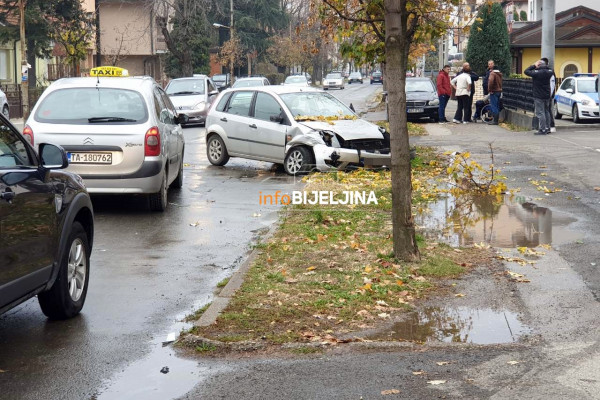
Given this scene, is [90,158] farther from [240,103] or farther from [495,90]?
[495,90]

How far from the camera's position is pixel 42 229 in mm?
6641

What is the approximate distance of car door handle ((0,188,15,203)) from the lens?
19.5 ft

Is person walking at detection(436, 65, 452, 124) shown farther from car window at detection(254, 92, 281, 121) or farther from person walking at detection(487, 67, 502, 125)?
car window at detection(254, 92, 281, 121)

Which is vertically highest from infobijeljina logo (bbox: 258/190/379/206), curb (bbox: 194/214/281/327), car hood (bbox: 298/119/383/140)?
car hood (bbox: 298/119/383/140)

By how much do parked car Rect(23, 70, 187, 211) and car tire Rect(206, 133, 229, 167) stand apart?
5.55 meters

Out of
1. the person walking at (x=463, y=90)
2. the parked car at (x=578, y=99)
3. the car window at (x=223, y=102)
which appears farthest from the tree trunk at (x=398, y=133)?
the person walking at (x=463, y=90)

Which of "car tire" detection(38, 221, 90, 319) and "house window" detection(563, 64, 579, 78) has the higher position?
"house window" detection(563, 64, 579, 78)

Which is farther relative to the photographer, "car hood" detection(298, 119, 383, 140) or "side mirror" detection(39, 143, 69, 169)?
"car hood" detection(298, 119, 383, 140)

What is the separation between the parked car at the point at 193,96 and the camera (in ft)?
108

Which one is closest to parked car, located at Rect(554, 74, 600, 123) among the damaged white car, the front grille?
the damaged white car

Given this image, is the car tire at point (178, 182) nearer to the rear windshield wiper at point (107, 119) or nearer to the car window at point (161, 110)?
the car window at point (161, 110)

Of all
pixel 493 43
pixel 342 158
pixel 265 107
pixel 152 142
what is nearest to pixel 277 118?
pixel 265 107

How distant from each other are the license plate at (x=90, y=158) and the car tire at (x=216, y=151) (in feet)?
21.5

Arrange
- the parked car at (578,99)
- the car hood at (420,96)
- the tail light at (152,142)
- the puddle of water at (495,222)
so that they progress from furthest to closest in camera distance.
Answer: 1. the car hood at (420,96)
2. the parked car at (578,99)
3. the tail light at (152,142)
4. the puddle of water at (495,222)
